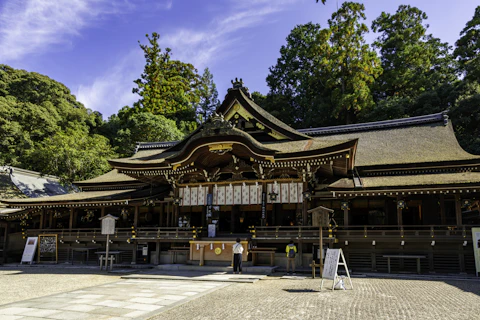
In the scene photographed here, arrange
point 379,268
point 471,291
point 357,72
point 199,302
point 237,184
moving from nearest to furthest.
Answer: point 199,302, point 471,291, point 379,268, point 237,184, point 357,72

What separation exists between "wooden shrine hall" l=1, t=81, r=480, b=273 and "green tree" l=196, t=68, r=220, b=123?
4035 cm

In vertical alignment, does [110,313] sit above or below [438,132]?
below

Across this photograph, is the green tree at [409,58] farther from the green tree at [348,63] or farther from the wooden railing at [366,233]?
the wooden railing at [366,233]

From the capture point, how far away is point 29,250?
64.7 feet

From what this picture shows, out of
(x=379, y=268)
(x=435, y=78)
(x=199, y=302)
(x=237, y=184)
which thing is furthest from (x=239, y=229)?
(x=435, y=78)

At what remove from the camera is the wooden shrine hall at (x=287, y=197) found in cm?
1513

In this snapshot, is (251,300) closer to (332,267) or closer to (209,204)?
(332,267)

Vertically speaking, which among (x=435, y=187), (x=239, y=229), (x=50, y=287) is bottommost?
(x=50, y=287)

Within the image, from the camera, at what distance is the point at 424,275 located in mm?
13961

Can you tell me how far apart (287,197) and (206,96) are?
1914 inches

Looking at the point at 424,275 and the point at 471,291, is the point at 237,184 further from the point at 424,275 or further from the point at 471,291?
the point at 471,291

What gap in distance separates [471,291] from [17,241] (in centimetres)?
2264

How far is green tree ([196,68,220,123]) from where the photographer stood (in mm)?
61938

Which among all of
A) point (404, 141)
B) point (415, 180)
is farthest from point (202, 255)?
point (404, 141)
